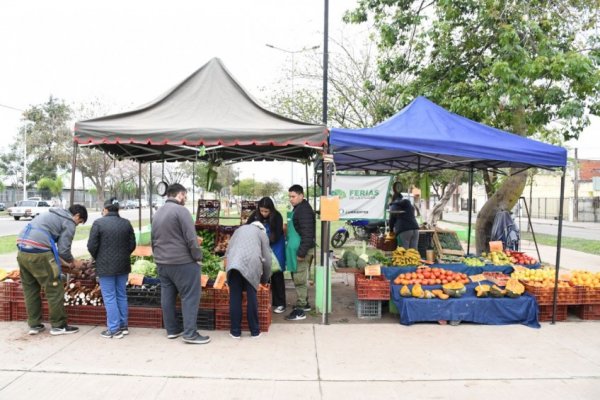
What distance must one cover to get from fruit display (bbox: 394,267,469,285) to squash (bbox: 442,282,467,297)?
19cm

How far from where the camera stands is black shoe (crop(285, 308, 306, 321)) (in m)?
6.14

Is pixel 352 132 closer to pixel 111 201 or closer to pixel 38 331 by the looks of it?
pixel 111 201

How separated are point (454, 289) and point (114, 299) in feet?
14.6

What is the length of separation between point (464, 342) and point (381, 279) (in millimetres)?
1496

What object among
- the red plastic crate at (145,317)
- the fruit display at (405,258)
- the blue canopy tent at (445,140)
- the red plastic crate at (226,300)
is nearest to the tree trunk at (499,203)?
the fruit display at (405,258)

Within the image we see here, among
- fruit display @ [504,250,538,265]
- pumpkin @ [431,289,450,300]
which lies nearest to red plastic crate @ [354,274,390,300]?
pumpkin @ [431,289,450,300]

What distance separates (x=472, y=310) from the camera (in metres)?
6.03

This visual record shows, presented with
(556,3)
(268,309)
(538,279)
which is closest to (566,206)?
(556,3)

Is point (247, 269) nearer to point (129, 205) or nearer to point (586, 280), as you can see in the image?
point (586, 280)

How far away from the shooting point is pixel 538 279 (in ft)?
21.2

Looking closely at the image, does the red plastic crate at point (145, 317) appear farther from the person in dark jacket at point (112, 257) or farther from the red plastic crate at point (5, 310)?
the red plastic crate at point (5, 310)

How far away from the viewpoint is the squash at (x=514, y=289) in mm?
6094

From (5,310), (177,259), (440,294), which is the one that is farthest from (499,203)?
(5,310)

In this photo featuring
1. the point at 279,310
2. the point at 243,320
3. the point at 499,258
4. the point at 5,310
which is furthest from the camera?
the point at 499,258
